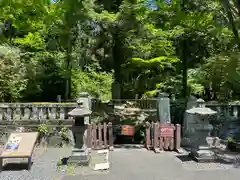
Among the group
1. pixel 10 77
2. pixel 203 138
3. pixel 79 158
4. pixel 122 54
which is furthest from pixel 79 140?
pixel 122 54

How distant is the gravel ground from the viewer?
270 inches

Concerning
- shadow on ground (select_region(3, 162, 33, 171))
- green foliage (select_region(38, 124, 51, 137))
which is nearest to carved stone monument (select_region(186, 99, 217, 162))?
shadow on ground (select_region(3, 162, 33, 171))

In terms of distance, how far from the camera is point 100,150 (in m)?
9.80

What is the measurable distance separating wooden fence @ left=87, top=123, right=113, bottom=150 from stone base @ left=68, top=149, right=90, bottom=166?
6.10 feet

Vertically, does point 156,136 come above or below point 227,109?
below

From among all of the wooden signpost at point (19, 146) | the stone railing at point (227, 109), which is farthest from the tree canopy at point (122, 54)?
the wooden signpost at point (19, 146)

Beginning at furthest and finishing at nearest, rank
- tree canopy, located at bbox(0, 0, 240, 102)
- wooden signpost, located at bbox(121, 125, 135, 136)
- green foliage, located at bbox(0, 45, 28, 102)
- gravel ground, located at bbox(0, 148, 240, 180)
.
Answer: tree canopy, located at bbox(0, 0, 240, 102) < green foliage, located at bbox(0, 45, 28, 102) < wooden signpost, located at bbox(121, 125, 135, 136) < gravel ground, located at bbox(0, 148, 240, 180)

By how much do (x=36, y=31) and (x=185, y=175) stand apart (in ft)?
49.6

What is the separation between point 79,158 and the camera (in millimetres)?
7949

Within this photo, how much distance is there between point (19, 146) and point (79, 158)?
1.49 m

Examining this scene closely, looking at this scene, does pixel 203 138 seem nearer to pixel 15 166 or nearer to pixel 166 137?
pixel 166 137

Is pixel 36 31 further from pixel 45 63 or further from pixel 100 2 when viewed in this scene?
pixel 100 2

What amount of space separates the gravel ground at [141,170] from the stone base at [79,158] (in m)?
0.46

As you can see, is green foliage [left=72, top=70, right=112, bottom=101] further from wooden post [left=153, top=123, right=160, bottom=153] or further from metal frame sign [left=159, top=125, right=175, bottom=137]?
metal frame sign [left=159, top=125, right=175, bottom=137]
